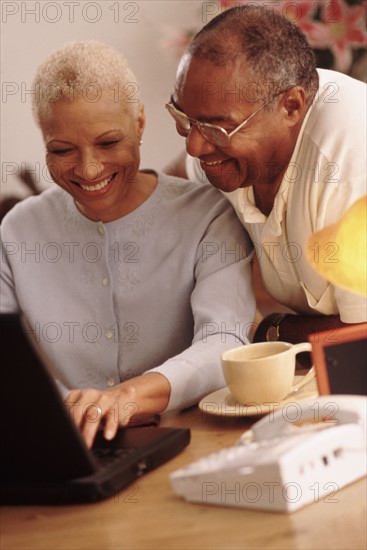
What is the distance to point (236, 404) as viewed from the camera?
1306 mm

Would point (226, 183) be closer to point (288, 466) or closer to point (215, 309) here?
point (215, 309)

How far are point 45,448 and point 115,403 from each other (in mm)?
330

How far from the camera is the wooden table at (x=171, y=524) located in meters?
0.87

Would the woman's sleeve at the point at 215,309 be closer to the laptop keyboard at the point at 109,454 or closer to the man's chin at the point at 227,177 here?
the man's chin at the point at 227,177

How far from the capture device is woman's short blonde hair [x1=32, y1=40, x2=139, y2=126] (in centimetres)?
173

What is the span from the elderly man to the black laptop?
0.63m

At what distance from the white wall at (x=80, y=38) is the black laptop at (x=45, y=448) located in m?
1.72

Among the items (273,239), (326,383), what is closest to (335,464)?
(326,383)

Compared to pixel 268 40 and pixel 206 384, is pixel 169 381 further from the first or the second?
pixel 268 40

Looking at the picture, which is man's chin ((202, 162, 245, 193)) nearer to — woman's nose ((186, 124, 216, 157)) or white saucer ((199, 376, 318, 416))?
woman's nose ((186, 124, 216, 157))

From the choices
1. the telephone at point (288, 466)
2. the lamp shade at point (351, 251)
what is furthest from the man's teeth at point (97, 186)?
the telephone at point (288, 466)

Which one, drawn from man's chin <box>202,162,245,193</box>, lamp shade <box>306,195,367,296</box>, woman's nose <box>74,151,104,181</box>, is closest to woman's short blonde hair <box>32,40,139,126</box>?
woman's nose <box>74,151,104,181</box>

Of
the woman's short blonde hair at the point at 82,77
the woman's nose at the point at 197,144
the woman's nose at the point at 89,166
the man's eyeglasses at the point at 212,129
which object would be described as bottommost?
the woman's nose at the point at 89,166

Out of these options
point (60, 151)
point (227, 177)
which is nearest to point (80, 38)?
point (60, 151)
